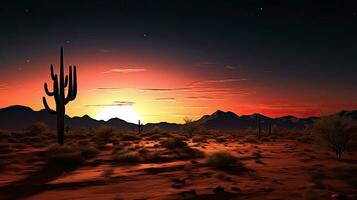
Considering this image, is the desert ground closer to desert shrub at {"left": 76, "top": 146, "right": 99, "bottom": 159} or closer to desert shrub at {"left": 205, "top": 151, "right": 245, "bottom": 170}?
desert shrub at {"left": 205, "top": 151, "right": 245, "bottom": 170}

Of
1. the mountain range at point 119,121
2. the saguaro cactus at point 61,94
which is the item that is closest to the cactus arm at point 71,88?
the saguaro cactus at point 61,94

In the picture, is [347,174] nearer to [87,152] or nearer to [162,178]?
[162,178]

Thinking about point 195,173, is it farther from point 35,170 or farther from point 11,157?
point 11,157

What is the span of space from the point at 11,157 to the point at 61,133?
3.96 metres

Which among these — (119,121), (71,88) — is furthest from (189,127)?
(119,121)

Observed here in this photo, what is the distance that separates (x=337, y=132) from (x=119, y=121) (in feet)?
530

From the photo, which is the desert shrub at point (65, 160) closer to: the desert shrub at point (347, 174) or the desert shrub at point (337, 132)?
the desert shrub at point (347, 174)

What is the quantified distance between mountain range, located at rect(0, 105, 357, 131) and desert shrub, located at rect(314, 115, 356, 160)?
357 ft

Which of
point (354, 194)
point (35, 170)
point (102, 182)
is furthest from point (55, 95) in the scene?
point (354, 194)

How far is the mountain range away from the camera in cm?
13962

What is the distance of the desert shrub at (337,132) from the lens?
1908 cm

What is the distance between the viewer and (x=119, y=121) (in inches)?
6929

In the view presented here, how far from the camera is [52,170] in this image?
49.6 feet

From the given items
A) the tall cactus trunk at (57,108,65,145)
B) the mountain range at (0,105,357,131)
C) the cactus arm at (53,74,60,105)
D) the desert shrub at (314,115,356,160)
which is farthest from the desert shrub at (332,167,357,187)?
the mountain range at (0,105,357,131)
